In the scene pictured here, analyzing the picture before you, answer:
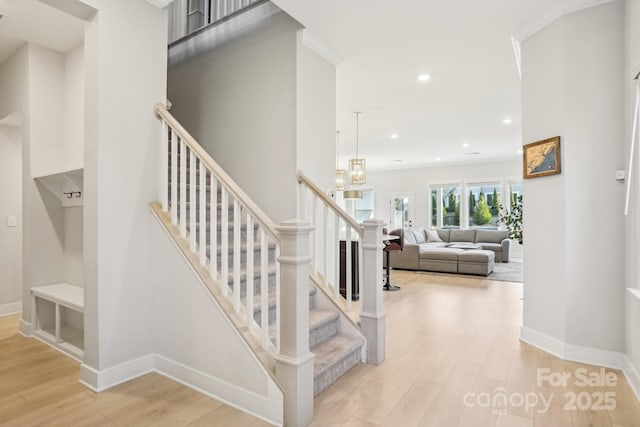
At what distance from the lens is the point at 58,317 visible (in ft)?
9.56

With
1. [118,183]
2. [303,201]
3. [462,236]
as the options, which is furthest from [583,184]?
[462,236]

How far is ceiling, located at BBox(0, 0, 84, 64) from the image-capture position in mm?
2770

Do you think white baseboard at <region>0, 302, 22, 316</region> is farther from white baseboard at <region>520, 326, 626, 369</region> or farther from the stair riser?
white baseboard at <region>520, 326, 626, 369</region>

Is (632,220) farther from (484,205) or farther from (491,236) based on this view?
(484,205)

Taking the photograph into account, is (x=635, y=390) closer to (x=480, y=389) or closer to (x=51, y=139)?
(x=480, y=389)

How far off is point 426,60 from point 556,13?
4.00 feet

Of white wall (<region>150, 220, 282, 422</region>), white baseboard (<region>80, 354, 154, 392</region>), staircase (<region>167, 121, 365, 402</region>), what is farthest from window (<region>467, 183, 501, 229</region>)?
white baseboard (<region>80, 354, 154, 392</region>)

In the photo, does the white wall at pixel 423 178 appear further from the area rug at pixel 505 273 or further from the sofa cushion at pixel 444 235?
the area rug at pixel 505 273

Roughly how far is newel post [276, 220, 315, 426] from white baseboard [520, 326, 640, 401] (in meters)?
2.24

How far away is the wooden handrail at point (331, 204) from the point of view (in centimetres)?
280

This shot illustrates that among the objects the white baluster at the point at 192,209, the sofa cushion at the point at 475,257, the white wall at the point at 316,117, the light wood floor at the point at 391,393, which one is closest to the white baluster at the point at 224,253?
the white baluster at the point at 192,209

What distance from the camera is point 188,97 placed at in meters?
4.10

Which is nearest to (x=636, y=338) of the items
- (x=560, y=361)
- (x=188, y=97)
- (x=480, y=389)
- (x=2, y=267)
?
(x=560, y=361)

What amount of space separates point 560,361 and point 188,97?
14.9 ft
